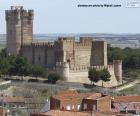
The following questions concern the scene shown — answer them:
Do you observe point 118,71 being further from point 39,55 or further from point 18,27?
point 18,27

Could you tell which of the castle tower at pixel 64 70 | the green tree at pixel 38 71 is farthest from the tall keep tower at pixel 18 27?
the castle tower at pixel 64 70

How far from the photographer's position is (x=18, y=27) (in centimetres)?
7569

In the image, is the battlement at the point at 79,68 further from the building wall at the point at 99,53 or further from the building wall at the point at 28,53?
the building wall at the point at 28,53

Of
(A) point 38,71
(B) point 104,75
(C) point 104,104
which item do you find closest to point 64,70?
(A) point 38,71

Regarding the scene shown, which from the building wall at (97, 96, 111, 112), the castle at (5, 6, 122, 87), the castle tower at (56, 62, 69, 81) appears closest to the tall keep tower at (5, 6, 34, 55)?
the castle at (5, 6, 122, 87)

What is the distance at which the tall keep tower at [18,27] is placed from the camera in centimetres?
7575

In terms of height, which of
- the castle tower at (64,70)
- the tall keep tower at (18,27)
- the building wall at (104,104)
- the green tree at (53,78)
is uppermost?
the tall keep tower at (18,27)

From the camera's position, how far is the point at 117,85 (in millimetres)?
70938

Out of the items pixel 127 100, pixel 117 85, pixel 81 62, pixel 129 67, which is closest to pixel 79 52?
pixel 81 62

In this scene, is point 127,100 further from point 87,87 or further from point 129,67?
point 129,67

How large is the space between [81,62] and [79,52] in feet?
3.56

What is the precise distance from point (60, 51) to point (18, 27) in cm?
698

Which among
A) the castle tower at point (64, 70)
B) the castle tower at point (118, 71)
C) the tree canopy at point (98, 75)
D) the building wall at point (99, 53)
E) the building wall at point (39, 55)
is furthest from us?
the building wall at point (39, 55)

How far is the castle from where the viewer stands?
228 ft
